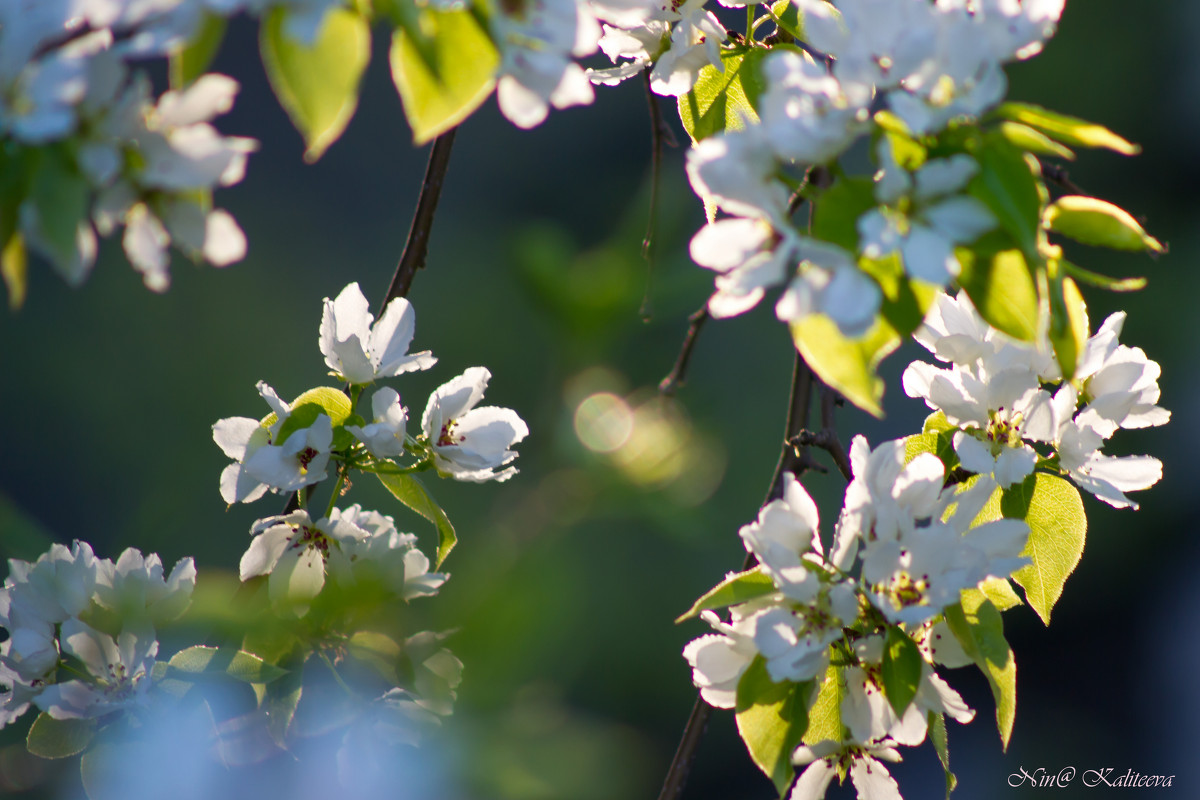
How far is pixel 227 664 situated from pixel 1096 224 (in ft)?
1.50

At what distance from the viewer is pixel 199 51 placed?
314 millimetres

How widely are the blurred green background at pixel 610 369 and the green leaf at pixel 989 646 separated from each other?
215 cm

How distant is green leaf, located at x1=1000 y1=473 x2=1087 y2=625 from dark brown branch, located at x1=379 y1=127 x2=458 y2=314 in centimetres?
37

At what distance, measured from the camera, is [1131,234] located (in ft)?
1.20

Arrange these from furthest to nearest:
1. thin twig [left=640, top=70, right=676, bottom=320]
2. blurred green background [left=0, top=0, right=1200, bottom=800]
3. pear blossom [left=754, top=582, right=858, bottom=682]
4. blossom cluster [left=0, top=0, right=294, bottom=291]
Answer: blurred green background [left=0, top=0, right=1200, bottom=800] < thin twig [left=640, top=70, right=676, bottom=320] < pear blossom [left=754, top=582, right=858, bottom=682] < blossom cluster [left=0, top=0, right=294, bottom=291]

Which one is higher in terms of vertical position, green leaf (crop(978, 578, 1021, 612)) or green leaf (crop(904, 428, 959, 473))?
green leaf (crop(904, 428, 959, 473))

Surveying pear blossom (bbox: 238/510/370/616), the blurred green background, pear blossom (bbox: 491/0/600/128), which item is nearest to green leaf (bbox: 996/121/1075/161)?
pear blossom (bbox: 491/0/600/128)

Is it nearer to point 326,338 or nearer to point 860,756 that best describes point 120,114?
point 326,338

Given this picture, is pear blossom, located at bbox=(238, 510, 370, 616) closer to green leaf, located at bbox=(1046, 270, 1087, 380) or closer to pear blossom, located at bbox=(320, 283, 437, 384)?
pear blossom, located at bbox=(320, 283, 437, 384)

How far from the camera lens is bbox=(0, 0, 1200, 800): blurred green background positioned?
9.95 ft

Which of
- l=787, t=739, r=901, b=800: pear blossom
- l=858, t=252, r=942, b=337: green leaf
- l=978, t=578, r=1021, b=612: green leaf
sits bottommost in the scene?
l=787, t=739, r=901, b=800: pear blossom

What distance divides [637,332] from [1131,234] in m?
2.90

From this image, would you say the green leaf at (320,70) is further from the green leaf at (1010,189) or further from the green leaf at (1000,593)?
the green leaf at (1000,593)

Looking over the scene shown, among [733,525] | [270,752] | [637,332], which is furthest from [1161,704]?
[270,752]
